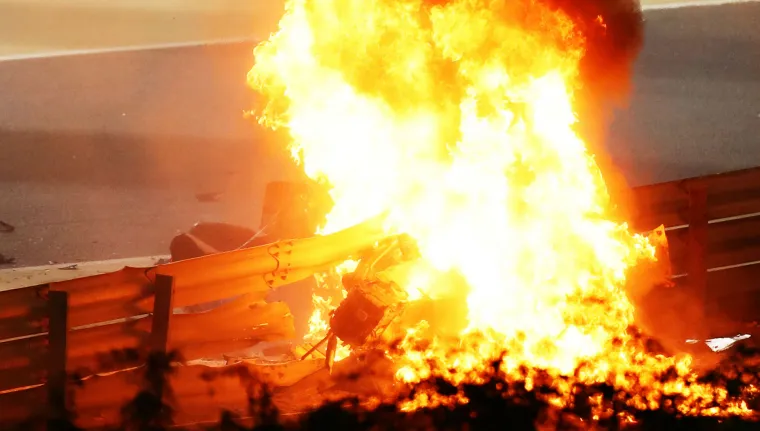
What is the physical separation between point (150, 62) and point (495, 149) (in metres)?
10.1

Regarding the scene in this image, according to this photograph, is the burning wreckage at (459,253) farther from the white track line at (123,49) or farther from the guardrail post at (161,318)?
the white track line at (123,49)

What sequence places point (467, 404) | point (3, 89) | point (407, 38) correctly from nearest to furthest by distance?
1. point (467, 404)
2. point (407, 38)
3. point (3, 89)

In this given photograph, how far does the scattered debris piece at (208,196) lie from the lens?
36.9 feet

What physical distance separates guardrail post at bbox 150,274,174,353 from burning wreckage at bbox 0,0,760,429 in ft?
0.04

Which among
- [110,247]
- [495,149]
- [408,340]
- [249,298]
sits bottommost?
[408,340]

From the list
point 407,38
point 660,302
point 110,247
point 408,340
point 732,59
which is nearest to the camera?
point 408,340

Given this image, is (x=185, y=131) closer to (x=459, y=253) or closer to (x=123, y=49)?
(x=123, y=49)

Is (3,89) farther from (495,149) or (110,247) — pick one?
(495,149)

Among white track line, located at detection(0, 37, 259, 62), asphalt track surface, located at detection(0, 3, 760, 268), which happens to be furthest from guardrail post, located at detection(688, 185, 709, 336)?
white track line, located at detection(0, 37, 259, 62)

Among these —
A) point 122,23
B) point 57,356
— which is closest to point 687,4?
point 122,23

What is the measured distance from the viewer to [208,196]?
37.1ft

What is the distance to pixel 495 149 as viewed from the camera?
5.18 meters

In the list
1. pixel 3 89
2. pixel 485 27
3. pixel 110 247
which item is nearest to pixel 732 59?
pixel 485 27

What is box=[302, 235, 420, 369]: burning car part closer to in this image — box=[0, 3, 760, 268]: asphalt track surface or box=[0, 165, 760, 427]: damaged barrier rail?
box=[0, 165, 760, 427]: damaged barrier rail
